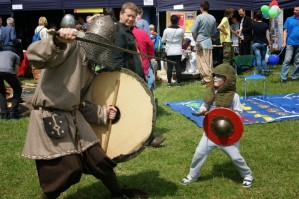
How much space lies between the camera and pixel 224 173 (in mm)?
4062

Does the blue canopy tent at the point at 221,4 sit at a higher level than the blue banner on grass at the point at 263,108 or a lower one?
higher

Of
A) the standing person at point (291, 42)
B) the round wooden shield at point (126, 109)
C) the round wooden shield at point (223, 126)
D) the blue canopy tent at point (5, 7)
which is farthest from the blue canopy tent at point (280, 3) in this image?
the round wooden shield at point (126, 109)

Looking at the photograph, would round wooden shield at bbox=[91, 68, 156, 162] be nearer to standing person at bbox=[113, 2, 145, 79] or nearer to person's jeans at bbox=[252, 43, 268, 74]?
standing person at bbox=[113, 2, 145, 79]

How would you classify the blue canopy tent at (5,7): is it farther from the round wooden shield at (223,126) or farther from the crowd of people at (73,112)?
the round wooden shield at (223,126)

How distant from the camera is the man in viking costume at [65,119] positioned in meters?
2.72

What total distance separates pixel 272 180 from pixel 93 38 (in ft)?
7.47

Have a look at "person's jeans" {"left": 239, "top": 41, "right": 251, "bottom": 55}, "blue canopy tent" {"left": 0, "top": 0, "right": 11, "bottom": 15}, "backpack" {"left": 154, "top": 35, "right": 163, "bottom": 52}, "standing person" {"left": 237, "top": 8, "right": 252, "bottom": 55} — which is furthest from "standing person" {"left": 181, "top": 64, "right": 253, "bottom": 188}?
"blue canopy tent" {"left": 0, "top": 0, "right": 11, "bottom": 15}

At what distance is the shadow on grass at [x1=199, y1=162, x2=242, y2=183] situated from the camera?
394cm

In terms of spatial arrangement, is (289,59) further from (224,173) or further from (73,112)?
(73,112)

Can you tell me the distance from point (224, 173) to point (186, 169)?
401 millimetres

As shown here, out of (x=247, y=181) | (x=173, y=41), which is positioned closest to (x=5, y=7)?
(x=173, y=41)

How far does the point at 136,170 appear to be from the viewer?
165 inches

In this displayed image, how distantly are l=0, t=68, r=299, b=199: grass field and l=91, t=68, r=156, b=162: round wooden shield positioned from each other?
72cm

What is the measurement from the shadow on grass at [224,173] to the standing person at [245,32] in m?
7.62
